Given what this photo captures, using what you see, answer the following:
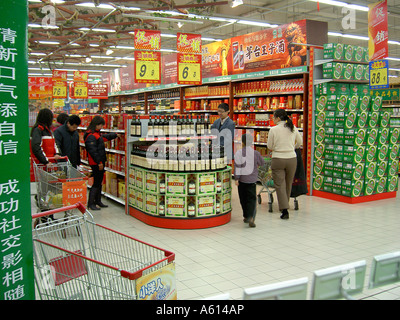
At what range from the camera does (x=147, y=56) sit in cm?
1024

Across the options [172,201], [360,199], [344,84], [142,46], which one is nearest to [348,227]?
[360,199]

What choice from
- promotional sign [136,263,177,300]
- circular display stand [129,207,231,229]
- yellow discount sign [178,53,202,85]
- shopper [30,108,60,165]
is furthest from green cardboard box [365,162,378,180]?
promotional sign [136,263,177,300]

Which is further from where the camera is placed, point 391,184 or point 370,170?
point 391,184

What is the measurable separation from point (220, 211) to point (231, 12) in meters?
13.1

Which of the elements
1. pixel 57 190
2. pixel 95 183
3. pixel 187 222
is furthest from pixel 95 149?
pixel 187 222

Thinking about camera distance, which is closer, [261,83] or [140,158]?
[140,158]

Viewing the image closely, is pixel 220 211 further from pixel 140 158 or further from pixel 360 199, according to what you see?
pixel 360 199

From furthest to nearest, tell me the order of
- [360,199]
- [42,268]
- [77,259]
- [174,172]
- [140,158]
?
[360,199] → [140,158] → [174,172] → [77,259] → [42,268]

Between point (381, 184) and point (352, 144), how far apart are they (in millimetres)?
1315

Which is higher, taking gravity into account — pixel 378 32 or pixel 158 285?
pixel 378 32

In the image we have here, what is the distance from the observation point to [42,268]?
9.07 feet

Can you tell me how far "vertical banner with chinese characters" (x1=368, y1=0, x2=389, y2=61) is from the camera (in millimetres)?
7852

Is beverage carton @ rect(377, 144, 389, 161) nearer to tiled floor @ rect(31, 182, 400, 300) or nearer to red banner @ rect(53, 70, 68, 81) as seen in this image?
tiled floor @ rect(31, 182, 400, 300)

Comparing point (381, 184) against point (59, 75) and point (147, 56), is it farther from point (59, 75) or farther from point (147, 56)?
point (59, 75)
